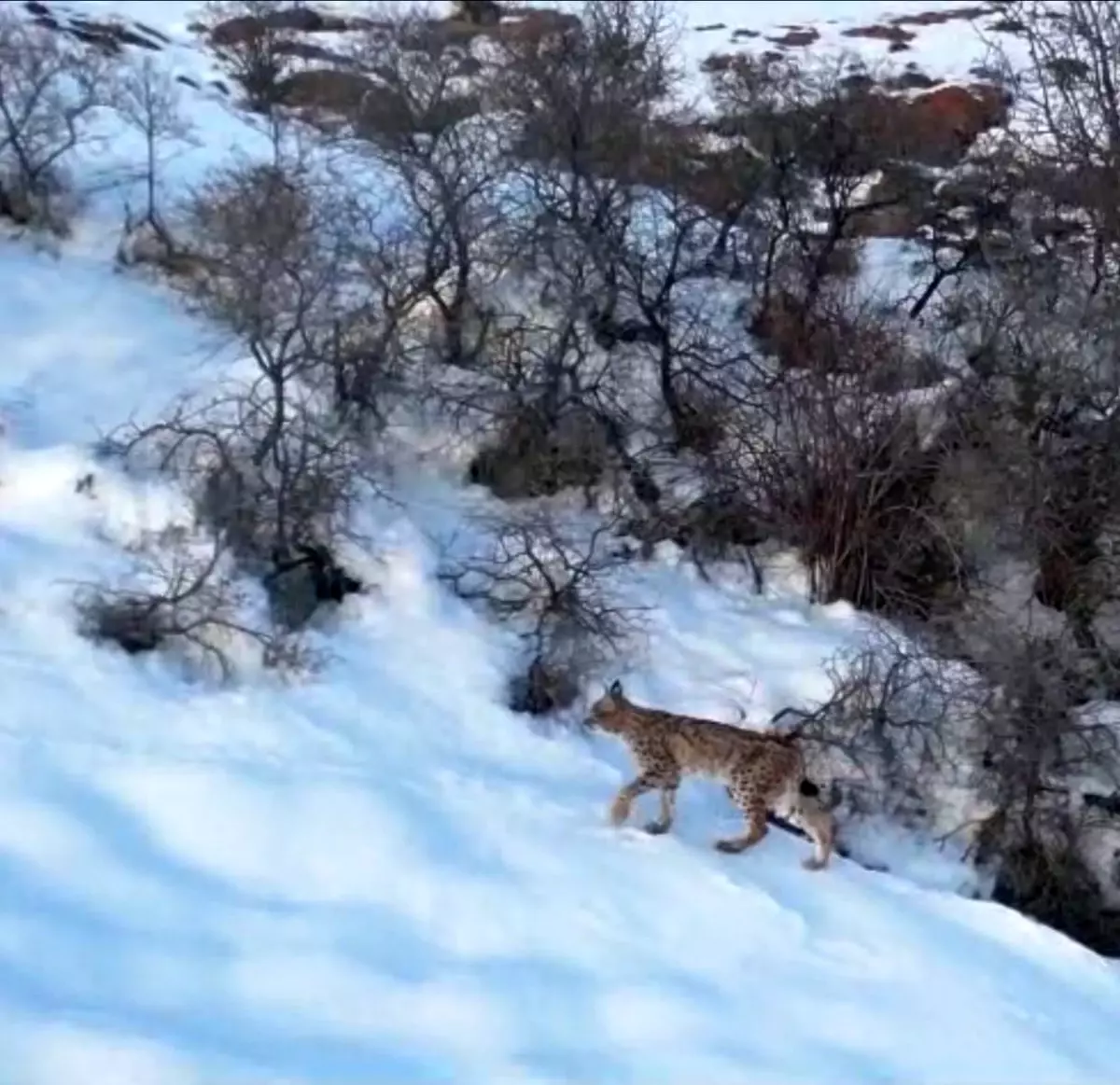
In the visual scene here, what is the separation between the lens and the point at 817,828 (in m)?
11.9

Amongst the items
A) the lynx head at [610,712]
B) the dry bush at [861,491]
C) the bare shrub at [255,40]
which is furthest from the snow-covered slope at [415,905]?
the bare shrub at [255,40]

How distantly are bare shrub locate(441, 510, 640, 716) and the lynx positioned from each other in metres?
2.28

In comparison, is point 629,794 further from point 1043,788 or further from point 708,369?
point 708,369

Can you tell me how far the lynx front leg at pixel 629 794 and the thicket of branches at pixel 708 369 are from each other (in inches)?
94.2

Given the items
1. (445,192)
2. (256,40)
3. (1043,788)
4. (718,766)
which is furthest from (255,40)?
(718,766)

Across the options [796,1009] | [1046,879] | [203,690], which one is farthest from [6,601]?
[1046,879]

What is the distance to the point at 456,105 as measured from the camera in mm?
20625

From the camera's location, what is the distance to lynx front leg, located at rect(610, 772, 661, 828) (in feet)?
38.5

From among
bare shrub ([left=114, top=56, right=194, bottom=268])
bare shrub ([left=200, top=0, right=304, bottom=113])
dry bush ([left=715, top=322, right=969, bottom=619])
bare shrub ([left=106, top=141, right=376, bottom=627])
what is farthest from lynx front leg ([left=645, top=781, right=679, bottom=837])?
bare shrub ([left=200, top=0, right=304, bottom=113])

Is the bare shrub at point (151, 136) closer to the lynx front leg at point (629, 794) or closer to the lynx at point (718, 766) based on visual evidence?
the lynx at point (718, 766)

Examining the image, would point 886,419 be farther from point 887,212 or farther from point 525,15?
point 525,15

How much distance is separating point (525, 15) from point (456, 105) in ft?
53.4

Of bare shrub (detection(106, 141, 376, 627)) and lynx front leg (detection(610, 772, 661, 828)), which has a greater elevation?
bare shrub (detection(106, 141, 376, 627))

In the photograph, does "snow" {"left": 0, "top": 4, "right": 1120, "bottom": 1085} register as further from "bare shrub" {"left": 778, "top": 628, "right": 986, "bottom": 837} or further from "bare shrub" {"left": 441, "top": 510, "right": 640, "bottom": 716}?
"bare shrub" {"left": 778, "top": 628, "right": 986, "bottom": 837}
